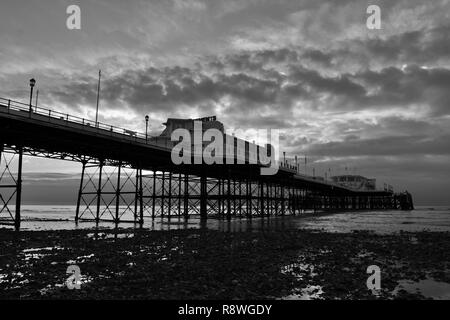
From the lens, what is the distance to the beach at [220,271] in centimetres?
928

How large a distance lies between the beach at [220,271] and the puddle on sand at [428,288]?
3 cm

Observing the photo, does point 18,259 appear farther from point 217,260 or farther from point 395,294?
point 395,294

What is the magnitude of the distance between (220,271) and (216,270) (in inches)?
8.2

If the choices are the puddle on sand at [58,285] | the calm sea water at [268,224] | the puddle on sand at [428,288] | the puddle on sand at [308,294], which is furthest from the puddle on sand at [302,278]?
the calm sea water at [268,224]

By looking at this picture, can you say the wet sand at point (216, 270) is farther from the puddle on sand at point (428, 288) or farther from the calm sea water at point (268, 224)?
the calm sea water at point (268, 224)

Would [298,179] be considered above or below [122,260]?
above

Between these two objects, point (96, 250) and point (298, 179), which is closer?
point (96, 250)

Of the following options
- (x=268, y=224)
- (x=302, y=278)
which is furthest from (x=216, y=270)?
(x=268, y=224)

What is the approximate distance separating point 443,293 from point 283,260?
236 inches

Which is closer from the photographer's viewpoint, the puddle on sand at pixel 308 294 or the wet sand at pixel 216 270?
the puddle on sand at pixel 308 294

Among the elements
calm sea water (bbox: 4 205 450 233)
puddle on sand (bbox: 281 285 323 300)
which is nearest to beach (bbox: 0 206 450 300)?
puddle on sand (bbox: 281 285 323 300)
